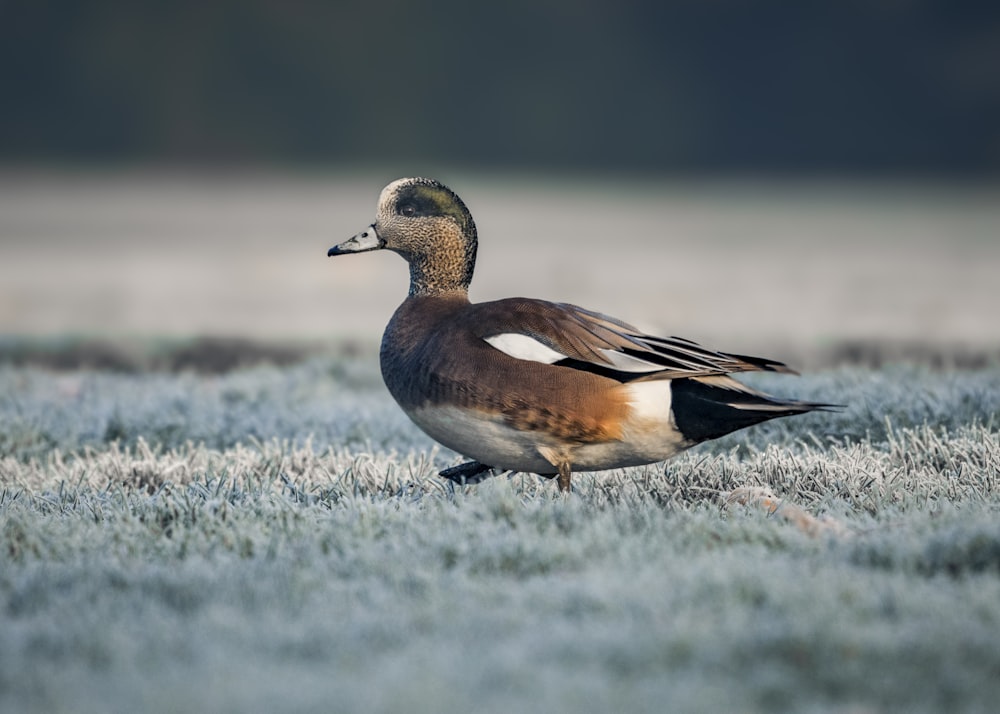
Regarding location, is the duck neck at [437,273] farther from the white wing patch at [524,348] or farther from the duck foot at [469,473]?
the duck foot at [469,473]

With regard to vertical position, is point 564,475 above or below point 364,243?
below

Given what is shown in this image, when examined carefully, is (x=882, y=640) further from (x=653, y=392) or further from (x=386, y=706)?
(x=653, y=392)

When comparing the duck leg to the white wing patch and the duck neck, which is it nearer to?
the white wing patch

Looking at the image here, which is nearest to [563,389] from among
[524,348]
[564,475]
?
[524,348]

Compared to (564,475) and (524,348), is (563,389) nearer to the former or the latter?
(524,348)

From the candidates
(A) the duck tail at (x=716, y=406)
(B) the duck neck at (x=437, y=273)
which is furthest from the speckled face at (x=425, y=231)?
(A) the duck tail at (x=716, y=406)

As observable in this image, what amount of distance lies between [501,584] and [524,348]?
1355 millimetres

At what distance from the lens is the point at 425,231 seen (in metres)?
6.02

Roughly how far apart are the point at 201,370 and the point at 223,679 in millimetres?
7342

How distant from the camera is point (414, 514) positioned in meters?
A: 5.04

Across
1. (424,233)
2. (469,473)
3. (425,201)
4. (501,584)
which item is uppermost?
(425,201)

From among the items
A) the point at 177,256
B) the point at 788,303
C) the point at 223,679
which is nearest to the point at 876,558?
the point at 223,679

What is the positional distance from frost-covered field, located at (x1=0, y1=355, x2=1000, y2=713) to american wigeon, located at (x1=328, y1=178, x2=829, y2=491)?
0.81ft

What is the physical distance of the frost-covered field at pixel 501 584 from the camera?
11.2ft
